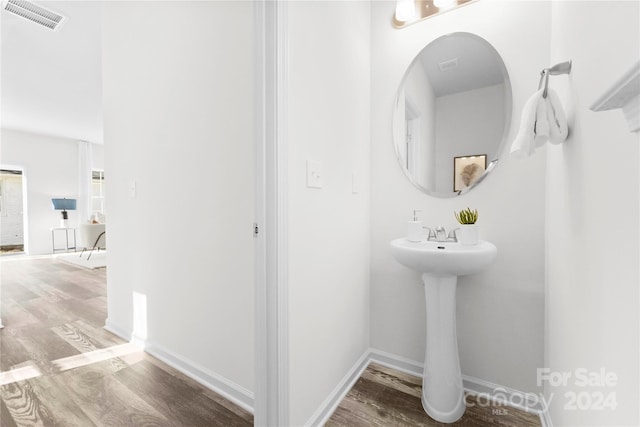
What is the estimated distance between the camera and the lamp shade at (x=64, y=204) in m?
5.62

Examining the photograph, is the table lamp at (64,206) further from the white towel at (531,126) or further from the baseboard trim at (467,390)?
the white towel at (531,126)

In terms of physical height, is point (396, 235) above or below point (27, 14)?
below

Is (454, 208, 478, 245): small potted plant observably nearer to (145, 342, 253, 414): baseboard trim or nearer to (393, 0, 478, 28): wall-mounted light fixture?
(393, 0, 478, 28): wall-mounted light fixture

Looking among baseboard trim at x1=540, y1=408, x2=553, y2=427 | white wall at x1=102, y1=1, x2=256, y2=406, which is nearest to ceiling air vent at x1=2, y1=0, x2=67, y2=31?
white wall at x1=102, y1=1, x2=256, y2=406

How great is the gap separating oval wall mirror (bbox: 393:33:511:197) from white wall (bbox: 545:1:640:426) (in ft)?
1.03

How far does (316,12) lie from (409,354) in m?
1.91

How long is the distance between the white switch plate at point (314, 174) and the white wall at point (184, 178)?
0.30 m

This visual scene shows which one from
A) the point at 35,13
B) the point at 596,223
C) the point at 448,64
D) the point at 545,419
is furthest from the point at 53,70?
the point at 545,419

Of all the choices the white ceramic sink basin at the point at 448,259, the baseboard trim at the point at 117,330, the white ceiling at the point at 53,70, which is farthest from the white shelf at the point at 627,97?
the white ceiling at the point at 53,70

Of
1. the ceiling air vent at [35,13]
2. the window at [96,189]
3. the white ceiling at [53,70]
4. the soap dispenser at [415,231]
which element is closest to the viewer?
the soap dispenser at [415,231]

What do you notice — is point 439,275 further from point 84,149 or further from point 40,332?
point 84,149

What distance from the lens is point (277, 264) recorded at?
1.04 metres

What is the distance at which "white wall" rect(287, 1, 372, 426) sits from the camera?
1.12 m

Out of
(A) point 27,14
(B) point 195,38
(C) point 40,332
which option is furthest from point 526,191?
(A) point 27,14
